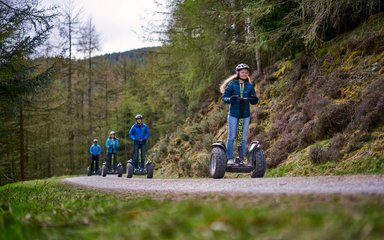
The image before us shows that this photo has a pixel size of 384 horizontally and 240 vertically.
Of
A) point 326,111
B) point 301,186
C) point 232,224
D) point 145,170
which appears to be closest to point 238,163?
point 326,111

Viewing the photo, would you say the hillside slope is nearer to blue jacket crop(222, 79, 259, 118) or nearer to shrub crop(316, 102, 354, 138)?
shrub crop(316, 102, 354, 138)

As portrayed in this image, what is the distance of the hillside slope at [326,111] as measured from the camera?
10078 millimetres

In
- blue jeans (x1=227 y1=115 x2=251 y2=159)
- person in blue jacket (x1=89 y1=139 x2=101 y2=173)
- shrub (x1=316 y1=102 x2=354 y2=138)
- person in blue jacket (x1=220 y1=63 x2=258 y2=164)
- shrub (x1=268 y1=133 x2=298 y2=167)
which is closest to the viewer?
person in blue jacket (x1=220 y1=63 x2=258 y2=164)

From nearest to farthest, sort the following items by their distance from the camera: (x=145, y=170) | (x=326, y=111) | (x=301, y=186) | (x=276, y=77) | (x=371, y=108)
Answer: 1. (x=301, y=186)
2. (x=371, y=108)
3. (x=326, y=111)
4. (x=145, y=170)
5. (x=276, y=77)

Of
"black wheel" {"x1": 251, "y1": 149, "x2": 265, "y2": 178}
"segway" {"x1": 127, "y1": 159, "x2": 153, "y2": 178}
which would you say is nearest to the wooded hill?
"black wheel" {"x1": 251, "y1": 149, "x2": 265, "y2": 178}

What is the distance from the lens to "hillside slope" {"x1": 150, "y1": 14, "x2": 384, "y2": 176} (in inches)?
397

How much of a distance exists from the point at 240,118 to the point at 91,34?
38.3 meters

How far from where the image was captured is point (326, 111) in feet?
39.3

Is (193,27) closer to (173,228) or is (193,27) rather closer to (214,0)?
(214,0)

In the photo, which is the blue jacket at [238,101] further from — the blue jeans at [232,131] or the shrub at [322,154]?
the shrub at [322,154]

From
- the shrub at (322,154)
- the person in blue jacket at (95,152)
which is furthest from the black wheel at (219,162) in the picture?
the person in blue jacket at (95,152)

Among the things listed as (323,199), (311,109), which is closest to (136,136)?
(311,109)

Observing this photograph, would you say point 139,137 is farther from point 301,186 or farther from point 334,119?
point 301,186

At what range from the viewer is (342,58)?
1408 cm
